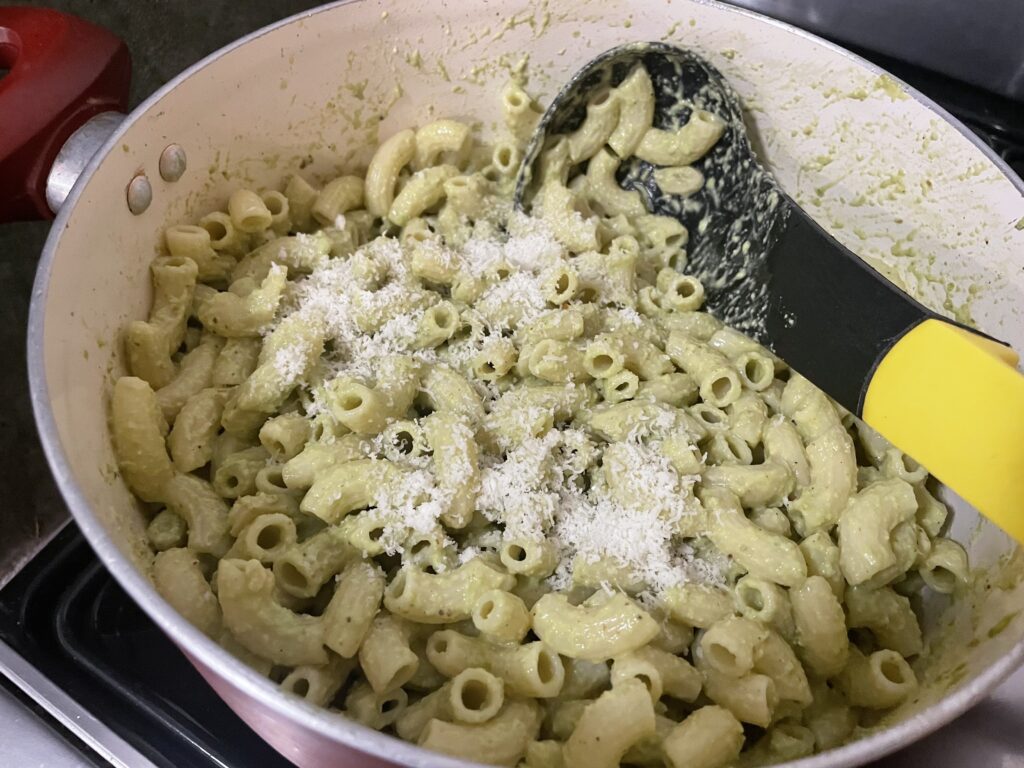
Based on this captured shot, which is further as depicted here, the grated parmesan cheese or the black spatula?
the grated parmesan cheese

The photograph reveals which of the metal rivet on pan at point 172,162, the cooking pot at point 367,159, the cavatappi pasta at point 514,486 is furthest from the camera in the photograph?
the metal rivet on pan at point 172,162

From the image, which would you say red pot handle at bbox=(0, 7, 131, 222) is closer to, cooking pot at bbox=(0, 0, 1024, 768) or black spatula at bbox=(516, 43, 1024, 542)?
cooking pot at bbox=(0, 0, 1024, 768)

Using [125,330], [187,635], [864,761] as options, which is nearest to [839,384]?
[864,761]

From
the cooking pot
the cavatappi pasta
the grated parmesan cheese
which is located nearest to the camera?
the cooking pot

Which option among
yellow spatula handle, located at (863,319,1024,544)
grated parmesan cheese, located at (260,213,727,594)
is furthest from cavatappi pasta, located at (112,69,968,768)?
yellow spatula handle, located at (863,319,1024,544)

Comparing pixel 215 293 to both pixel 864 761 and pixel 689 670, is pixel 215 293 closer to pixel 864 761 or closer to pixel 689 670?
pixel 689 670

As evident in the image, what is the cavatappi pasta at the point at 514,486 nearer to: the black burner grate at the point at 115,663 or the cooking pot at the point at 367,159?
the cooking pot at the point at 367,159

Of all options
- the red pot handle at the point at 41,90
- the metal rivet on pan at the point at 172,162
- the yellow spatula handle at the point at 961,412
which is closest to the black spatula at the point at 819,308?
the yellow spatula handle at the point at 961,412

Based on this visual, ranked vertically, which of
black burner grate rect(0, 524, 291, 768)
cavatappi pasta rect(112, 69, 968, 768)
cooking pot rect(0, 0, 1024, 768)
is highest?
cooking pot rect(0, 0, 1024, 768)
